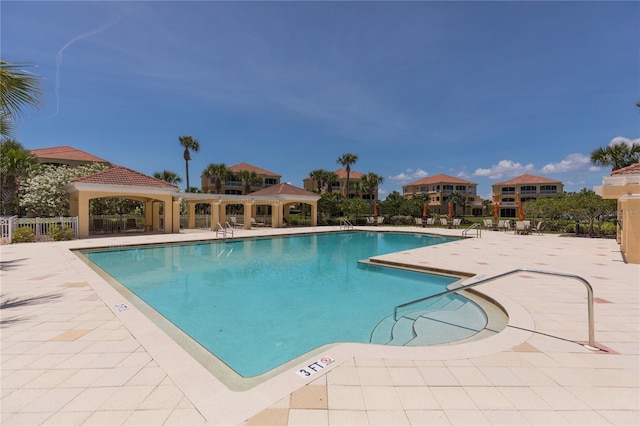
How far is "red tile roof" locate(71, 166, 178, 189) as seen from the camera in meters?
18.2

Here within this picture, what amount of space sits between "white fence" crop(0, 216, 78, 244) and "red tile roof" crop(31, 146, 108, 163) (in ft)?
76.6

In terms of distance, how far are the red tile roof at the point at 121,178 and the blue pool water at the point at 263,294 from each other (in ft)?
21.4

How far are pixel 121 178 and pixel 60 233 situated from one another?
16.3 feet

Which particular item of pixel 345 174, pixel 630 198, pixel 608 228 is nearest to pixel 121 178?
pixel 630 198

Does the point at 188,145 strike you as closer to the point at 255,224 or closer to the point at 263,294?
the point at 255,224

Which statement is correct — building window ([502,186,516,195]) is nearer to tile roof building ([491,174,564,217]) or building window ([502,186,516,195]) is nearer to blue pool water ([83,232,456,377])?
tile roof building ([491,174,564,217])

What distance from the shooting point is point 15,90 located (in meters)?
5.04

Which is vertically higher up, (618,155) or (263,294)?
(618,155)

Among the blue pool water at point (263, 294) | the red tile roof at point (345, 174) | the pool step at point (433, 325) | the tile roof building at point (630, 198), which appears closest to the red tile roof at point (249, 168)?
the red tile roof at point (345, 174)

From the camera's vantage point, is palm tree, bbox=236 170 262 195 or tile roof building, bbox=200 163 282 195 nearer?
palm tree, bbox=236 170 262 195

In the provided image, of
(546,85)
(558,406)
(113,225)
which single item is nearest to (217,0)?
(558,406)

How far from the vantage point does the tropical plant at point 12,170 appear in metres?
20.2

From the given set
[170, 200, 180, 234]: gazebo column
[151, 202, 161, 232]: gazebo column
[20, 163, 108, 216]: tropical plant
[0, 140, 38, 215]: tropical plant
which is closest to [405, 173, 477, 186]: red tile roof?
[170, 200, 180, 234]: gazebo column

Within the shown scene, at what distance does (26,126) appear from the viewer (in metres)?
5.78
